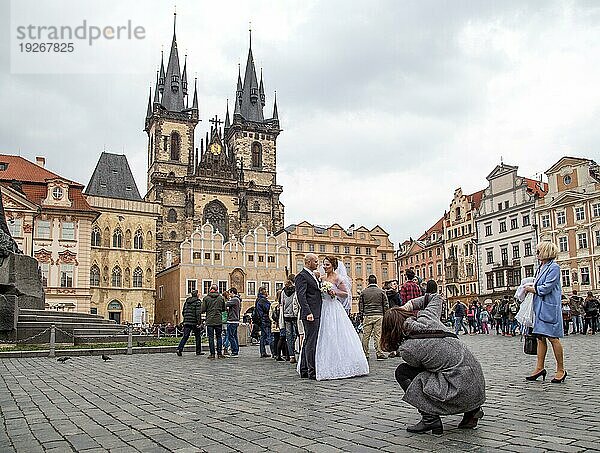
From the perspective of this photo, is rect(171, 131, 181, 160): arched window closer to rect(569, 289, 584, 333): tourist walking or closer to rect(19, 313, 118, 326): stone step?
rect(19, 313, 118, 326): stone step

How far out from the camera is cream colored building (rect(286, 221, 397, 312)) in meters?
70.6

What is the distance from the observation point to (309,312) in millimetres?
9492

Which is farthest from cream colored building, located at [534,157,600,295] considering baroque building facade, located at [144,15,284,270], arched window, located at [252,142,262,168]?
arched window, located at [252,142,262,168]

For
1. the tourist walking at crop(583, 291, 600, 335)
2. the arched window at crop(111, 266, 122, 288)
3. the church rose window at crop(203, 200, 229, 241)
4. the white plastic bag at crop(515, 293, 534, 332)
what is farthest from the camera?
the church rose window at crop(203, 200, 229, 241)

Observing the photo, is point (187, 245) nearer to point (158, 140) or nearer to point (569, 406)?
point (158, 140)

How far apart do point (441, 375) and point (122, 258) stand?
56113mm

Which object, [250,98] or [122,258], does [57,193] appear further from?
[250,98]

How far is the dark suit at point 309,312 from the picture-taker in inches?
375

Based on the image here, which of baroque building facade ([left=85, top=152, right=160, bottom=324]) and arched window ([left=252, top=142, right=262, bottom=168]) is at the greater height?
arched window ([left=252, top=142, right=262, bottom=168])

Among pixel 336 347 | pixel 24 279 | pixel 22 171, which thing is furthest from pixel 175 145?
pixel 336 347

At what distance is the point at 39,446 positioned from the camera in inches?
187

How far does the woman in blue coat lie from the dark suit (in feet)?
10.5

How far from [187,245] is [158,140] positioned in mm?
22648

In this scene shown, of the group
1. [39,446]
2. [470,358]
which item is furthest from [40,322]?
[470,358]
